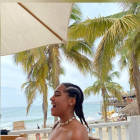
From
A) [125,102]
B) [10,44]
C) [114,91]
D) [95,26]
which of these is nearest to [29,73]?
[95,26]

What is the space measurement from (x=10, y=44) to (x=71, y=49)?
26.0ft

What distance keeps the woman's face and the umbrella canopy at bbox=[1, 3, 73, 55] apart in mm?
553

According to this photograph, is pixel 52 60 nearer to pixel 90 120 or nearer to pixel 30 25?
pixel 30 25

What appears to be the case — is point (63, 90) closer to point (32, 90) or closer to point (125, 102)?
point (32, 90)

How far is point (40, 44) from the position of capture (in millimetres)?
1753

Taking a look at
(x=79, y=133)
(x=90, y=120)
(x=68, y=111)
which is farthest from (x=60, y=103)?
(x=90, y=120)

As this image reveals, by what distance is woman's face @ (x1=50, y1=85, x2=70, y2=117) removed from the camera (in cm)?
107

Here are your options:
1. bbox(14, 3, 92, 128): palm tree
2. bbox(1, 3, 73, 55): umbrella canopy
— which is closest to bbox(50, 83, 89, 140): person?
bbox(1, 3, 73, 55): umbrella canopy

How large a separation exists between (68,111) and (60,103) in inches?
2.7

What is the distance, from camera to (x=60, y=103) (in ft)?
3.53

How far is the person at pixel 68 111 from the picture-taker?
975 millimetres

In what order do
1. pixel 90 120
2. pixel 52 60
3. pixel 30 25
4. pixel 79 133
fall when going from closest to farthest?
1. pixel 79 133
2. pixel 30 25
3. pixel 52 60
4. pixel 90 120

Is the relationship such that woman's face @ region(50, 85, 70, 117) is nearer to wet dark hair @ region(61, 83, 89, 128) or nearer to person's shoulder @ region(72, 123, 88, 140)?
wet dark hair @ region(61, 83, 89, 128)

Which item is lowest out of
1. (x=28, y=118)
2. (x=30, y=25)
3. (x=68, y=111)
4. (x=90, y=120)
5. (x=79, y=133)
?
(x=28, y=118)
